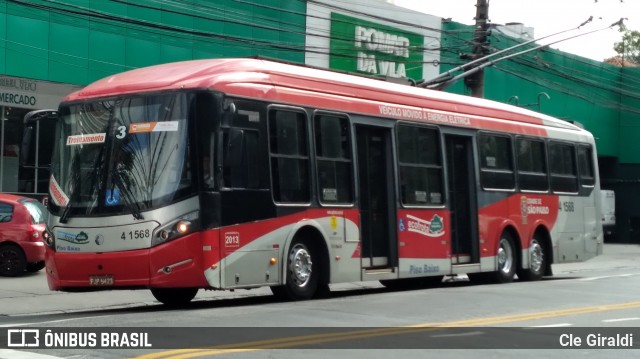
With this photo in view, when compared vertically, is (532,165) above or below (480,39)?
below

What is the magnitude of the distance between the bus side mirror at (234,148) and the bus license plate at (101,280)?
7.08 feet

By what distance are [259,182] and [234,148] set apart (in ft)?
2.40

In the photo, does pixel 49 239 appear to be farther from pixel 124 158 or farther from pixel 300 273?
pixel 300 273

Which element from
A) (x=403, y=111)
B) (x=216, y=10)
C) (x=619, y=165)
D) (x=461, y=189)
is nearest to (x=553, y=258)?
(x=461, y=189)

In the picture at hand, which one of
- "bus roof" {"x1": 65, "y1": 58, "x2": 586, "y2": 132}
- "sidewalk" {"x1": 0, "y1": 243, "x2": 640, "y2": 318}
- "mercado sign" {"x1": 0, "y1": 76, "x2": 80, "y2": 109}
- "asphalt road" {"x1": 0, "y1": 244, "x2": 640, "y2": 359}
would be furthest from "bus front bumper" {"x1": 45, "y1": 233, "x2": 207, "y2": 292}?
"mercado sign" {"x1": 0, "y1": 76, "x2": 80, "y2": 109}

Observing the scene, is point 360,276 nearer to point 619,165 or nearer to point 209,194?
point 209,194

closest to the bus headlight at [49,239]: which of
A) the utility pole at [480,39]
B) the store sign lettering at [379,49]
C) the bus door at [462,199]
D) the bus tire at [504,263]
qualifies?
the bus door at [462,199]

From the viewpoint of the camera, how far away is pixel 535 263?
22.2 m

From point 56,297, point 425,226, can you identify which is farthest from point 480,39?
point 56,297

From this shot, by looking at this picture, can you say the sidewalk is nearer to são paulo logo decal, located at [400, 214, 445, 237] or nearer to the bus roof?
são paulo logo decal, located at [400, 214, 445, 237]

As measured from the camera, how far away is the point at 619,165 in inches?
2237

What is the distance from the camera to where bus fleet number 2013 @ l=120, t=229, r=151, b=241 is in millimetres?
13537

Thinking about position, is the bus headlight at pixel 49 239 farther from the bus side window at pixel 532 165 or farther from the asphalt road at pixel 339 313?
the bus side window at pixel 532 165

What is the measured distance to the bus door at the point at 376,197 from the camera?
665 inches
